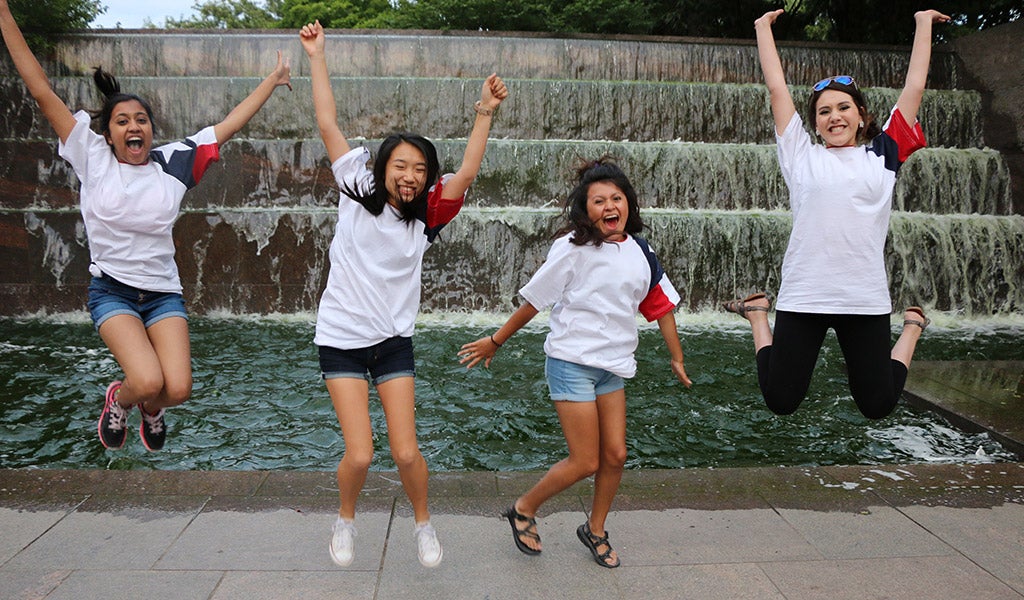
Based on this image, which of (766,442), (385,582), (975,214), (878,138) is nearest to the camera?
(385,582)

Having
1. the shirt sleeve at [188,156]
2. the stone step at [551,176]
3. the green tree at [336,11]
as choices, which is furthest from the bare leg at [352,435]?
the green tree at [336,11]

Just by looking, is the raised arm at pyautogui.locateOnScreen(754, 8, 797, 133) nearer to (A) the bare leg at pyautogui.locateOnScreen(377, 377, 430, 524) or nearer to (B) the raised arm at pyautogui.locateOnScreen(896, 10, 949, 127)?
(B) the raised arm at pyautogui.locateOnScreen(896, 10, 949, 127)

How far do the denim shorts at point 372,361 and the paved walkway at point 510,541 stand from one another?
0.77 meters

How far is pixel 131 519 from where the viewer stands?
386 cm

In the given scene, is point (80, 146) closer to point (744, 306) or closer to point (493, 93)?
point (493, 93)

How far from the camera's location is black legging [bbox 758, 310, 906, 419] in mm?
3818

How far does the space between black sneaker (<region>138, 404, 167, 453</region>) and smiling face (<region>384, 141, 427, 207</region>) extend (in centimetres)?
195

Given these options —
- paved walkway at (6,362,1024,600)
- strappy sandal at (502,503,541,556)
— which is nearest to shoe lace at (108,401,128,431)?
paved walkway at (6,362,1024,600)

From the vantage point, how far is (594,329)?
340cm

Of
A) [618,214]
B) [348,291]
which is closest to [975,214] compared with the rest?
[618,214]

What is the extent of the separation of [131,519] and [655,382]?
4.57m

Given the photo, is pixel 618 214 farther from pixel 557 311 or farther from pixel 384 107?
pixel 384 107

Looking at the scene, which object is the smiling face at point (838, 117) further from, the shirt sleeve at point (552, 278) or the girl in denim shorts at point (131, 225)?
the girl in denim shorts at point (131, 225)

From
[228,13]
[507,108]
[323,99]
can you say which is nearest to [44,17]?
[507,108]
